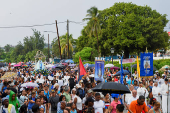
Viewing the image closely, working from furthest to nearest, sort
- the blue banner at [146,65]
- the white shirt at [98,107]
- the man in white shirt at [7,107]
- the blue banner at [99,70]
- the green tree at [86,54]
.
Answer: the green tree at [86,54]
the blue banner at [99,70]
the blue banner at [146,65]
the white shirt at [98,107]
the man in white shirt at [7,107]

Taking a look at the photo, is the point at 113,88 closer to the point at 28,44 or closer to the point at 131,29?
the point at 131,29

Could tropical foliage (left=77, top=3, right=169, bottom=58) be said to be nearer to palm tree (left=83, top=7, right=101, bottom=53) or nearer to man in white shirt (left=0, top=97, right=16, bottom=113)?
palm tree (left=83, top=7, right=101, bottom=53)

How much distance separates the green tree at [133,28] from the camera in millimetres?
41406

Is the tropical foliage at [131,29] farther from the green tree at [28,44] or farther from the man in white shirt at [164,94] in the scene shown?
the green tree at [28,44]

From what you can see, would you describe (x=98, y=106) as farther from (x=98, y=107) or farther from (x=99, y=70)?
(x=99, y=70)

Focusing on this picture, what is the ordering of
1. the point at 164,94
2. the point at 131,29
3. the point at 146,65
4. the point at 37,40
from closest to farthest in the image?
the point at 164,94 → the point at 146,65 → the point at 131,29 → the point at 37,40

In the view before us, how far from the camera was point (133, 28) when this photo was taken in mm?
41375

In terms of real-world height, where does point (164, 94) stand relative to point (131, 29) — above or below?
below

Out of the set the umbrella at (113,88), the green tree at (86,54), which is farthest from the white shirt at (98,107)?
the green tree at (86,54)

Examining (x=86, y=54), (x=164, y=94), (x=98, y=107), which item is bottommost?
(x=164, y=94)

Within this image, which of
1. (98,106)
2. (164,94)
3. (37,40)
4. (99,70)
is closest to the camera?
(98,106)

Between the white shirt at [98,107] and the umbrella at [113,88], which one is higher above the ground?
the umbrella at [113,88]

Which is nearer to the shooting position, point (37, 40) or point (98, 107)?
point (98, 107)

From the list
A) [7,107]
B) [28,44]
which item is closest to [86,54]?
[7,107]
